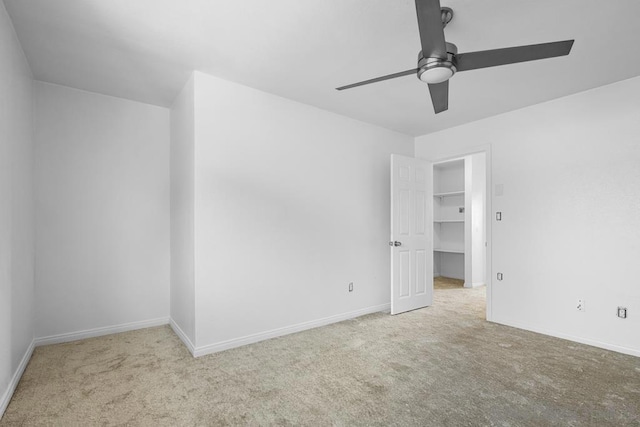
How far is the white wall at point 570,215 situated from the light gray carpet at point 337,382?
34 centimetres

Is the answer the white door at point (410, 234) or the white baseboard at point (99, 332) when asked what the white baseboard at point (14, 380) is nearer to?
the white baseboard at point (99, 332)

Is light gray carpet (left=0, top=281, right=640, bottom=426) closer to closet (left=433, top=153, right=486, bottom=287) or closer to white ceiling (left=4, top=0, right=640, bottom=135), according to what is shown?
white ceiling (left=4, top=0, right=640, bottom=135)

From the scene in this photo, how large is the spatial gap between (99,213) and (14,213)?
1066 mm

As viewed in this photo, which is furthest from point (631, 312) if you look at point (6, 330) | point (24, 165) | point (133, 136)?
point (24, 165)

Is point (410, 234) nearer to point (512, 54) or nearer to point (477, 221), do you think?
point (477, 221)

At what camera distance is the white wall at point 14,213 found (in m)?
2.06

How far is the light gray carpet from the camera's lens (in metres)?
2.00

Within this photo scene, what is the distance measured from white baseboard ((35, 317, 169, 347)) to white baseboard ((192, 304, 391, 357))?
1.14 m

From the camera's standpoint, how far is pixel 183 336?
3.16 m

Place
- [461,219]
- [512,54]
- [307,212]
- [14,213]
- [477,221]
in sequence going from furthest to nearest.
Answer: [461,219] < [477,221] < [307,212] < [14,213] < [512,54]

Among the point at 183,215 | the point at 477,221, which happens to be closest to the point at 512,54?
the point at 183,215

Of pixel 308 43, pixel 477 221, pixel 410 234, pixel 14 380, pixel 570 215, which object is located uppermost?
pixel 308 43

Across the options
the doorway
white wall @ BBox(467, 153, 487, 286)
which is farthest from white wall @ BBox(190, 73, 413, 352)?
white wall @ BBox(467, 153, 487, 286)

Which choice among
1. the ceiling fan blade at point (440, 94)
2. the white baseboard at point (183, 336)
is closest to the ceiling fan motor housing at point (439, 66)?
the ceiling fan blade at point (440, 94)
